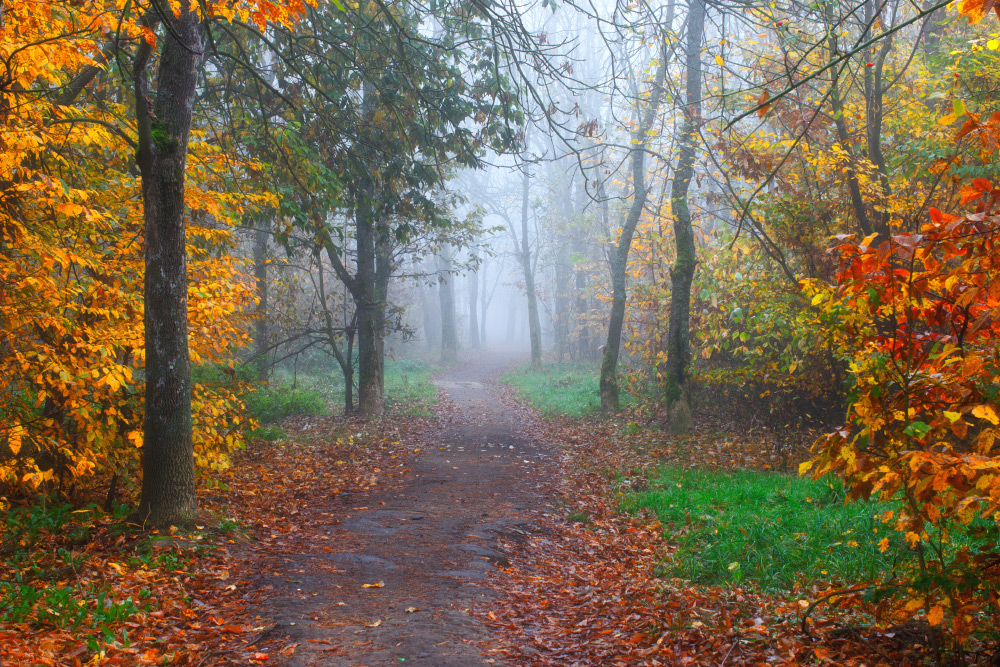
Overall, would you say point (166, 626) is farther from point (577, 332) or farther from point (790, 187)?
point (577, 332)

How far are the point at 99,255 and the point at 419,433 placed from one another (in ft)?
26.1

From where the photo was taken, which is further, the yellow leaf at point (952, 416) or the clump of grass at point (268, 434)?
the clump of grass at point (268, 434)

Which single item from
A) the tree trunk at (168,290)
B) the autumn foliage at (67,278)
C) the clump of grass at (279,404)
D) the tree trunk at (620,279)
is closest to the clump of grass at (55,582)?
the autumn foliage at (67,278)

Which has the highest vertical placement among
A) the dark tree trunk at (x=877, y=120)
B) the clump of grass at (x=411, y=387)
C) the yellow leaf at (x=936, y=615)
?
the dark tree trunk at (x=877, y=120)

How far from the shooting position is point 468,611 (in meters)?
5.08

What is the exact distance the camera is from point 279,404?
47.8 ft

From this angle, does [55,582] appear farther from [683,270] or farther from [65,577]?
[683,270]

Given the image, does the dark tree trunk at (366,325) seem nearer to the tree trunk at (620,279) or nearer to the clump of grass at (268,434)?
the clump of grass at (268,434)

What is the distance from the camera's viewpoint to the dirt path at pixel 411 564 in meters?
4.40

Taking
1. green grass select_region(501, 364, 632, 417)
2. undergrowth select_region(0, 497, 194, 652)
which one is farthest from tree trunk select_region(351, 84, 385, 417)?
undergrowth select_region(0, 497, 194, 652)

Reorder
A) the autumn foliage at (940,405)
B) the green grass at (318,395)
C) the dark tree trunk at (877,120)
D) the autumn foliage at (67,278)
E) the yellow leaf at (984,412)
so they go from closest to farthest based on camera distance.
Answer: the yellow leaf at (984,412)
the autumn foliage at (940,405)
the autumn foliage at (67,278)
the dark tree trunk at (877,120)
the green grass at (318,395)

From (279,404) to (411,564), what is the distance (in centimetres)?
956

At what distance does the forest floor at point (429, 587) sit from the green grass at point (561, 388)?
6443 millimetres

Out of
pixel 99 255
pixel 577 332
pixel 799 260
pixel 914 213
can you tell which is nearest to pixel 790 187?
pixel 799 260
